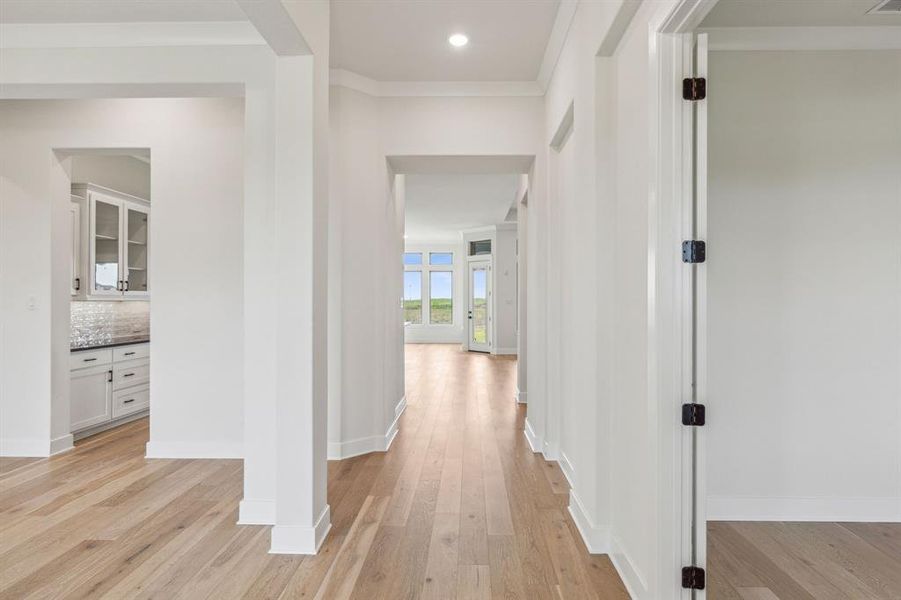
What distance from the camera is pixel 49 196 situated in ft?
12.5

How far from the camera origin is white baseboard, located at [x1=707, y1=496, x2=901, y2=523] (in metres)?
2.64

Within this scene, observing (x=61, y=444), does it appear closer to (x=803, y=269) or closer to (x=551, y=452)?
(x=551, y=452)

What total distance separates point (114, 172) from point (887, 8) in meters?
6.00

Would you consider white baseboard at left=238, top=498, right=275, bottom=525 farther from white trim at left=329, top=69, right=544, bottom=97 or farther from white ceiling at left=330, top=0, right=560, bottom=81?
white trim at left=329, top=69, right=544, bottom=97

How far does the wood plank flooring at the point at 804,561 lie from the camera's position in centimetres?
202

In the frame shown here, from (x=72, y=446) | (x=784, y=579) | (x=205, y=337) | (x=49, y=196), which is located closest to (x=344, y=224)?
(x=205, y=337)

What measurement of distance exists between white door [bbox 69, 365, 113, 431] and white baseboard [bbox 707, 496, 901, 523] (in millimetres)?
4662

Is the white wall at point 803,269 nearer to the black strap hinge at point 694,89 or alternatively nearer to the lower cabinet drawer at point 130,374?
the black strap hinge at point 694,89

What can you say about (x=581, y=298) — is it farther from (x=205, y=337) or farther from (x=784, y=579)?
(x=205, y=337)

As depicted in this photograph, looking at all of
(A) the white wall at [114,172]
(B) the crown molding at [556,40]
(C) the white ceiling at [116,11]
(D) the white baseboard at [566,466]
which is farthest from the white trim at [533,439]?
(A) the white wall at [114,172]

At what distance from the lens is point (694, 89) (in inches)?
67.0

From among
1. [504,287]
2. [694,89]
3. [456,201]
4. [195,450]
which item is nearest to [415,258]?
[504,287]

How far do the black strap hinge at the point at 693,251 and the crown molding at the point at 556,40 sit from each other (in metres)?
1.75

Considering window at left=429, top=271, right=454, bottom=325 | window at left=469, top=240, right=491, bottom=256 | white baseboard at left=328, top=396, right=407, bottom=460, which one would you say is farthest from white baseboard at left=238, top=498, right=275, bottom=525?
window at left=429, top=271, right=454, bottom=325
